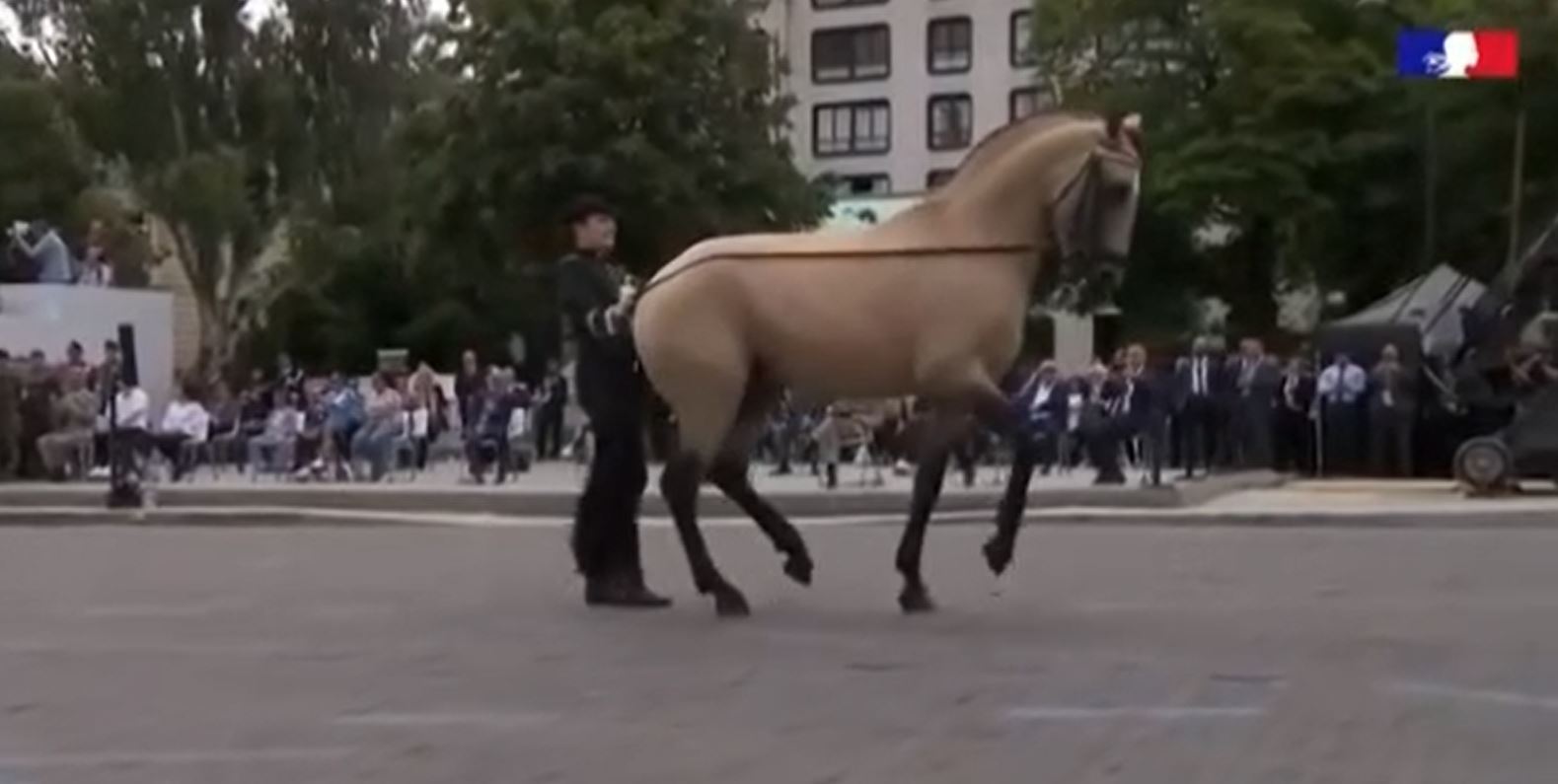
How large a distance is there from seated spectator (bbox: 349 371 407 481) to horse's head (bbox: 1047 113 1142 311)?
24.1m

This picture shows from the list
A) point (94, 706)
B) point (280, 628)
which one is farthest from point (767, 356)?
point (94, 706)

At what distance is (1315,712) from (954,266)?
426cm

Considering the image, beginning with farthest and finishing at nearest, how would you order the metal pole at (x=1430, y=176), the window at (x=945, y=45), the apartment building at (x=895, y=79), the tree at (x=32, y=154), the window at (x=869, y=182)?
the window at (x=945, y=45), the window at (x=869, y=182), the apartment building at (x=895, y=79), the tree at (x=32, y=154), the metal pole at (x=1430, y=176)

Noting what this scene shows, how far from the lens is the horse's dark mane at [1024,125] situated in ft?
46.6

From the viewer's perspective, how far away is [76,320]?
4266 cm

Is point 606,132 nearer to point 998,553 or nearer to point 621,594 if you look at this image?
point 621,594

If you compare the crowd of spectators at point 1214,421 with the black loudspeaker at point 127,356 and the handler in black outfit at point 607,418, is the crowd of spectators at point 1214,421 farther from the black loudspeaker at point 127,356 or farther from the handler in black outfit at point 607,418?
the handler in black outfit at point 607,418

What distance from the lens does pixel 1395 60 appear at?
194ft

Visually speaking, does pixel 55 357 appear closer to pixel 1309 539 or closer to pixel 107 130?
pixel 1309 539

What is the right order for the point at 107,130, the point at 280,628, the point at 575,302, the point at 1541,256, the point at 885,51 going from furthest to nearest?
the point at 885,51, the point at 107,130, the point at 1541,256, the point at 575,302, the point at 280,628

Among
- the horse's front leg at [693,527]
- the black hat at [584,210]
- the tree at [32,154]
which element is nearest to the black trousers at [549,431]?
the black hat at [584,210]

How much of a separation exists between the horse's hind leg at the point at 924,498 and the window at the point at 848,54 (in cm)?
9879

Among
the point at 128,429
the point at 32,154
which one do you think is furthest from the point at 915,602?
the point at 32,154

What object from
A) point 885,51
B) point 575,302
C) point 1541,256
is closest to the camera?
point 575,302
